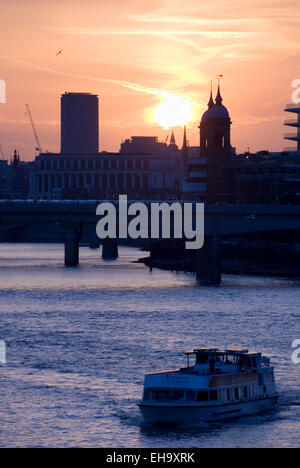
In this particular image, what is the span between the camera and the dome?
193m

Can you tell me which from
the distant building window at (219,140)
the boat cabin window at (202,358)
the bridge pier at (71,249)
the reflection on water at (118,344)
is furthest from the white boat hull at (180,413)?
the distant building window at (219,140)

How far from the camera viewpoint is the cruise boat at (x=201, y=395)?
47938 mm

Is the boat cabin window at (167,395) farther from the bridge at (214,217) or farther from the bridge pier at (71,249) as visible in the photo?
the bridge pier at (71,249)

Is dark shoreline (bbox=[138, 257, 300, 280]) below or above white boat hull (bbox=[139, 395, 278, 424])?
above

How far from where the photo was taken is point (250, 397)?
5019cm

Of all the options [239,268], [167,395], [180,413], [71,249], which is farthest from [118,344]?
[239,268]

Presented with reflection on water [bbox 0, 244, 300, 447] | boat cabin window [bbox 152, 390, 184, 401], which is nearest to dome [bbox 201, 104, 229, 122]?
reflection on water [bbox 0, 244, 300, 447]

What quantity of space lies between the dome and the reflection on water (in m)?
75.7

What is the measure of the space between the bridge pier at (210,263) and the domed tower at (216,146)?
243 feet

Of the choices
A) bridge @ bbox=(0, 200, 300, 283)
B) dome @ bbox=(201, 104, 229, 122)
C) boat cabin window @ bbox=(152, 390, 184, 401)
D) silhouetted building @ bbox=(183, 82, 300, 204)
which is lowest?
boat cabin window @ bbox=(152, 390, 184, 401)

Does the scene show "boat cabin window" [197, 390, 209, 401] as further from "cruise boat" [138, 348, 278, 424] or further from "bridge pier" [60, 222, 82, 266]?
"bridge pier" [60, 222, 82, 266]

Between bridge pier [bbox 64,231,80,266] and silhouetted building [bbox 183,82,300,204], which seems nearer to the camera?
bridge pier [bbox 64,231,80,266]
